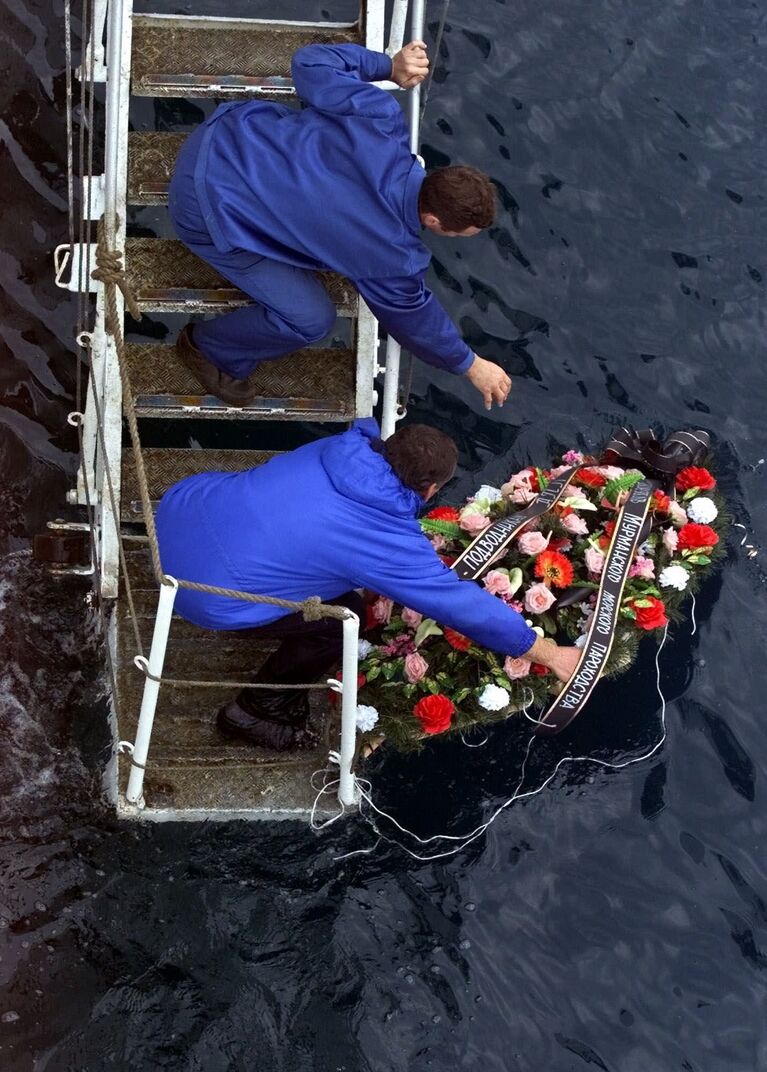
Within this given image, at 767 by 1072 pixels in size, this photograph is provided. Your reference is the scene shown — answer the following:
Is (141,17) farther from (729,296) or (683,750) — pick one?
(683,750)

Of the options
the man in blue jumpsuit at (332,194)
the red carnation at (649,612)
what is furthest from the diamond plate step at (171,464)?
the red carnation at (649,612)

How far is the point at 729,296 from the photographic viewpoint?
353 inches

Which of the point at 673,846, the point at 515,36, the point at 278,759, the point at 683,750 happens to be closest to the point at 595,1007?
the point at 673,846

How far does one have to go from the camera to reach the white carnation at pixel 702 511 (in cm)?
693

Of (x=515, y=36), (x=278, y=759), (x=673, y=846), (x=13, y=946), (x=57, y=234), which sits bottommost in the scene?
(x=13, y=946)

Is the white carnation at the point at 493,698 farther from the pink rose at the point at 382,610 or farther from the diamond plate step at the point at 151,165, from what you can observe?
the diamond plate step at the point at 151,165

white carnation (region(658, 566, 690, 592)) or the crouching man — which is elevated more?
the crouching man

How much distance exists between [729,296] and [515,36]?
2911 mm

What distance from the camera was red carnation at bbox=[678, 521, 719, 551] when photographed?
22.1 ft

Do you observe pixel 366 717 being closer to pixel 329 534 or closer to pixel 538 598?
pixel 538 598

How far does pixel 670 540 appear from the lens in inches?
267

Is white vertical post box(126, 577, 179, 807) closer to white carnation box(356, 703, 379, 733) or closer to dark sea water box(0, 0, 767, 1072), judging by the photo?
white carnation box(356, 703, 379, 733)

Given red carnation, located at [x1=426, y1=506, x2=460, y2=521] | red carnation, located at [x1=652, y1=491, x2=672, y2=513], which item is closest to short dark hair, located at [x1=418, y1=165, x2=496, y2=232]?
red carnation, located at [x1=426, y1=506, x2=460, y2=521]

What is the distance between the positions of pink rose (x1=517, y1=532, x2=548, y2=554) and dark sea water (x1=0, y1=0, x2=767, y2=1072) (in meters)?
1.56
